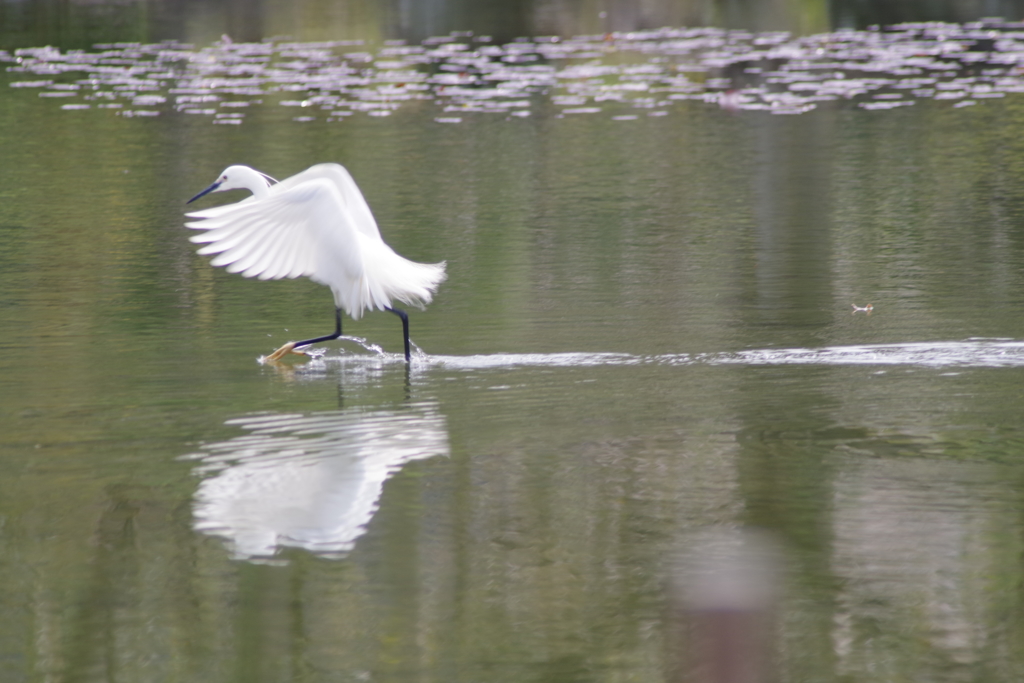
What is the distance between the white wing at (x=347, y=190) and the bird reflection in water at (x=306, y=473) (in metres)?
1.26

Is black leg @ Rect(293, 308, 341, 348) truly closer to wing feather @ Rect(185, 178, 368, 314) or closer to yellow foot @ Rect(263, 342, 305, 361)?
yellow foot @ Rect(263, 342, 305, 361)

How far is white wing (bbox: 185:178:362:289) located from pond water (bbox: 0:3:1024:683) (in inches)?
19.7

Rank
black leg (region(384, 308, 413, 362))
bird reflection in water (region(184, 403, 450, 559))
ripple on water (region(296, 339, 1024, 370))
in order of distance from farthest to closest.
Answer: black leg (region(384, 308, 413, 362))
ripple on water (region(296, 339, 1024, 370))
bird reflection in water (region(184, 403, 450, 559))

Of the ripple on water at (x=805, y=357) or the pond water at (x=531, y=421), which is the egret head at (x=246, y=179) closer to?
the pond water at (x=531, y=421)

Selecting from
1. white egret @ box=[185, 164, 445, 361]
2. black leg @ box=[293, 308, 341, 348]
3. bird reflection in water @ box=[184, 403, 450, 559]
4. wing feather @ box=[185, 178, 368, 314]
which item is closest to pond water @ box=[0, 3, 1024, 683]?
bird reflection in water @ box=[184, 403, 450, 559]

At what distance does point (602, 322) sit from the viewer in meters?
7.90

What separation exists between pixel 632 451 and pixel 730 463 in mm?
391

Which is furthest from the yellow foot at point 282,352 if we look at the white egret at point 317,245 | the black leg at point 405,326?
the black leg at point 405,326

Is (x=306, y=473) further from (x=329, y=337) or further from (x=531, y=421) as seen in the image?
(x=329, y=337)

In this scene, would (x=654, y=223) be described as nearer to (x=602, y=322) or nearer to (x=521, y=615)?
(x=602, y=322)

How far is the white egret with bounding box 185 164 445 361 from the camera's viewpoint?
7082 millimetres

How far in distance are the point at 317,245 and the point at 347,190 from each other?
35cm

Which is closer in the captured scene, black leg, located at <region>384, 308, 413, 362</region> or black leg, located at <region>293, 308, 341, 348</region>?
black leg, located at <region>384, 308, 413, 362</region>

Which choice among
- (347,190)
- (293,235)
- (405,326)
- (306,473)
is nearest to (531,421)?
(306,473)
